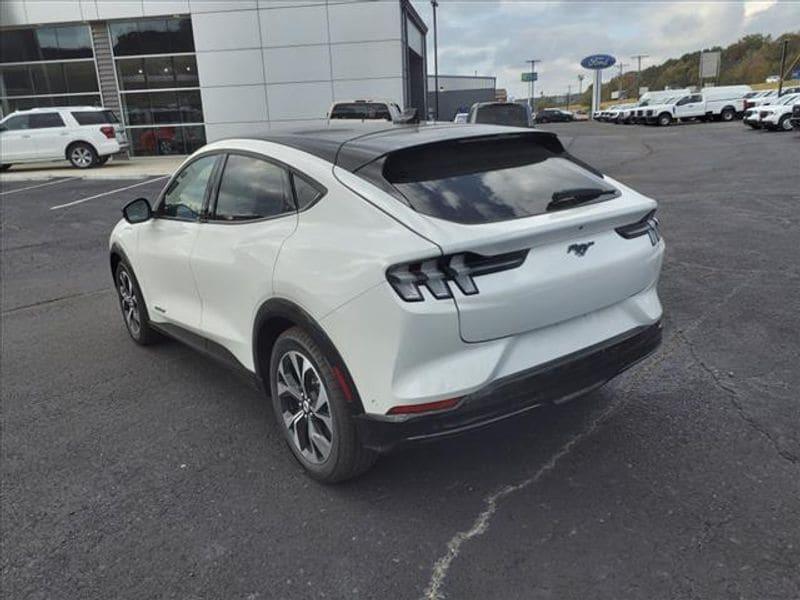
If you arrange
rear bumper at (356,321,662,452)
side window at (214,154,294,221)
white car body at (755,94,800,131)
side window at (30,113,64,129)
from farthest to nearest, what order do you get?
white car body at (755,94,800,131)
side window at (30,113,64,129)
side window at (214,154,294,221)
rear bumper at (356,321,662,452)

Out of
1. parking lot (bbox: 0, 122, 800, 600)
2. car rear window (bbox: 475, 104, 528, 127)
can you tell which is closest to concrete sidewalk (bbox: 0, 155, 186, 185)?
car rear window (bbox: 475, 104, 528, 127)

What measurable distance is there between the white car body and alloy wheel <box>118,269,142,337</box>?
2926cm

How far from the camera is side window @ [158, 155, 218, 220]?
159 inches

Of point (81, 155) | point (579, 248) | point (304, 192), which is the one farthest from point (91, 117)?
point (579, 248)

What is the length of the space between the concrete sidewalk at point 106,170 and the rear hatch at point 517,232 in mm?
18031

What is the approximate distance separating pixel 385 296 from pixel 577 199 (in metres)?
A: 1.19

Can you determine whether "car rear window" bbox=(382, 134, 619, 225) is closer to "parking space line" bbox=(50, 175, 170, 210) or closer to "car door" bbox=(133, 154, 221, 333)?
"car door" bbox=(133, 154, 221, 333)

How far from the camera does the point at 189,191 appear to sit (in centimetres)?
424

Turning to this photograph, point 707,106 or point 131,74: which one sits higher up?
point 131,74

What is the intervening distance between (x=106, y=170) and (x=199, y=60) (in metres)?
5.38

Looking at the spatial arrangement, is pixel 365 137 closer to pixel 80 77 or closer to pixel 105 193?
pixel 105 193

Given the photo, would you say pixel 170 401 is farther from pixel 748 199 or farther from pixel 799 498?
pixel 748 199

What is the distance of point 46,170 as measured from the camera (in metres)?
21.9

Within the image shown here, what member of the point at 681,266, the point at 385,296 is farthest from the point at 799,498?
the point at 681,266
